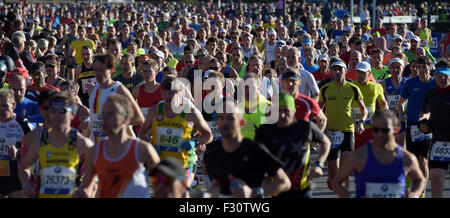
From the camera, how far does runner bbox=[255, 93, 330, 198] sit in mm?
6121

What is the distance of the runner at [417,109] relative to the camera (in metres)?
9.15

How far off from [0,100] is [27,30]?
12.0 m

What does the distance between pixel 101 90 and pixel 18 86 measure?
81 centimetres

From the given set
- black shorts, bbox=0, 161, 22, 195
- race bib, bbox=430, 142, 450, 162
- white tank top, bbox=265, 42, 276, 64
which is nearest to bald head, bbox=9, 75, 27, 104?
black shorts, bbox=0, 161, 22, 195

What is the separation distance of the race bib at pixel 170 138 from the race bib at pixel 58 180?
5.73 feet

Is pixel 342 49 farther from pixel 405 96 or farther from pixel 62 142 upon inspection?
pixel 62 142

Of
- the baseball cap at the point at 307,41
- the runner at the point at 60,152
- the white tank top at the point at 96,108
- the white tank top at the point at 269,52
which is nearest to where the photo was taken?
the runner at the point at 60,152

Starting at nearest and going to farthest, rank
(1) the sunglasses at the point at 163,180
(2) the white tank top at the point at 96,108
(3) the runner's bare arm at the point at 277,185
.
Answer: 1. (1) the sunglasses at the point at 163,180
2. (3) the runner's bare arm at the point at 277,185
3. (2) the white tank top at the point at 96,108

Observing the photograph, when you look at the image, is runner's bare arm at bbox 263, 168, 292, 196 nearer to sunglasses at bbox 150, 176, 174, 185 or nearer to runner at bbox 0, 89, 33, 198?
sunglasses at bbox 150, 176, 174, 185

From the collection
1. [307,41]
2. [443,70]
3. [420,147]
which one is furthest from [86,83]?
[307,41]

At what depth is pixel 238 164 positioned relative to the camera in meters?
5.32

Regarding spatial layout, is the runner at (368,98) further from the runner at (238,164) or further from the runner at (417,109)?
the runner at (238,164)

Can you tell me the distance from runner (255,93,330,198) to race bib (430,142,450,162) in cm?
229

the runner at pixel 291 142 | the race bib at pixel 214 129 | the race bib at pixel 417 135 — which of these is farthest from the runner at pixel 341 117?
the runner at pixel 291 142
